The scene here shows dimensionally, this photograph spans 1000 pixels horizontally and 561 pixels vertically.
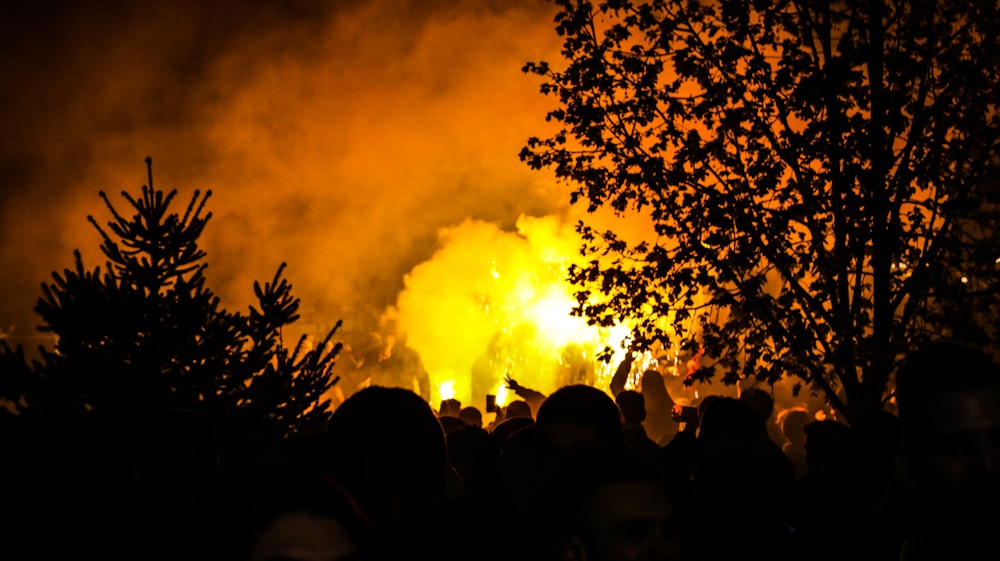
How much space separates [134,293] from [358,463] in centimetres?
361

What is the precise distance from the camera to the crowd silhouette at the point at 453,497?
6.59 ft

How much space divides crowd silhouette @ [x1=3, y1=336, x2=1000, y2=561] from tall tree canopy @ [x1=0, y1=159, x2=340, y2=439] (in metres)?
1.38

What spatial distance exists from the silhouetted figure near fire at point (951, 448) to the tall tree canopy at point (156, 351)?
13.0 ft

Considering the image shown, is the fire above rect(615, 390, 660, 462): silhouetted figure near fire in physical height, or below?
above

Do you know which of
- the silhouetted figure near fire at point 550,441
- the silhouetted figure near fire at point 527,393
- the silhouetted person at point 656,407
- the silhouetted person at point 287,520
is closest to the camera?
the silhouetted person at point 287,520

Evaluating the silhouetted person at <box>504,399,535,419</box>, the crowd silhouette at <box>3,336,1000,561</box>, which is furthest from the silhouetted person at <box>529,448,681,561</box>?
the silhouetted person at <box>504,399,535,419</box>

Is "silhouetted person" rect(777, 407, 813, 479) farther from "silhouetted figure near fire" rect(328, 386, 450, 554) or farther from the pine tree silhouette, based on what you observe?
"silhouetted figure near fire" rect(328, 386, 450, 554)

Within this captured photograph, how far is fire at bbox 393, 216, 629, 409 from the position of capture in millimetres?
37031

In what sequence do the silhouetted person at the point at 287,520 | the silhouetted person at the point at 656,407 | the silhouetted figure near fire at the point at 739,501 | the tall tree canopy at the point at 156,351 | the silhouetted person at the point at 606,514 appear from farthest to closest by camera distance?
the silhouetted person at the point at 656,407, the tall tree canopy at the point at 156,351, the silhouetted figure near fire at the point at 739,501, the silhouetted person at the point at 606,514, the silhouetted person at the point at 287,520

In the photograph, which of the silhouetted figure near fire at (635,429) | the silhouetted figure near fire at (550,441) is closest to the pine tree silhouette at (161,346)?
the silhouetted figure near fire at (550,441)

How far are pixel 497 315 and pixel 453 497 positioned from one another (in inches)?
1531

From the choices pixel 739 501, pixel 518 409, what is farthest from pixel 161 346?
pixel 518 409

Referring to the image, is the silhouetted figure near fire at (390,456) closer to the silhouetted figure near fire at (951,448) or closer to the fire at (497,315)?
the silhouetted figure near fire at (951,448)

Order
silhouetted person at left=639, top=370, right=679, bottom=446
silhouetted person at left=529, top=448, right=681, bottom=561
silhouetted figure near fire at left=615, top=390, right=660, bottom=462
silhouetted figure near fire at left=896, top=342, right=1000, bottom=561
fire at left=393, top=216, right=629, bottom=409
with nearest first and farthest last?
1. silhouetted figure near fire at left=896, top=342, right=1000, bottom=561
2. silhouetted person at left=529, top=448, right=681, bottom=561
3. silhouetted figure near fire at left=615, top=390, right=660, bottom=462
4. silhouetted person at left=639, top=370, right=679, bottom=446
5. fire at left=393, top=216, right=629, bottom=409
